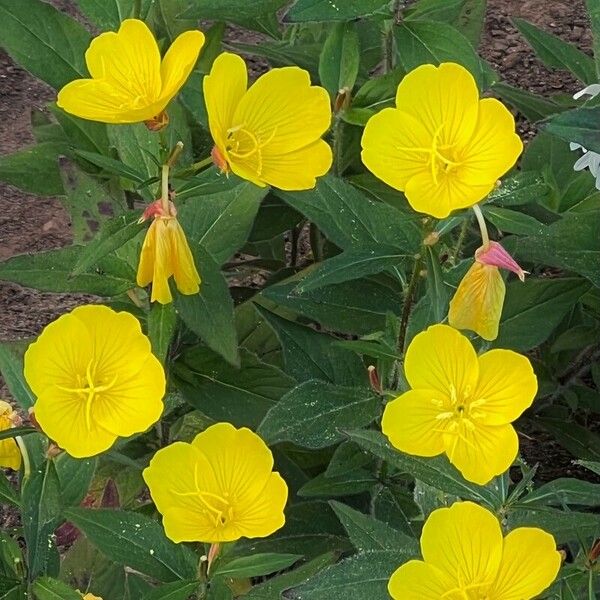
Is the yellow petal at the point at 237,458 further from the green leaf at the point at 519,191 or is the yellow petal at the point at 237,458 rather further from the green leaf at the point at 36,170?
the green leaf at the point at 36,170

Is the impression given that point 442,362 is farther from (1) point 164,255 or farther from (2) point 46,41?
(2) point 46,41

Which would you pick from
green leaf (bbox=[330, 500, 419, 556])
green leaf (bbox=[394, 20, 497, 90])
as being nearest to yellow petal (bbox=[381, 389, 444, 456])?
green leaf (bbox=[330, 500, 419, 556])

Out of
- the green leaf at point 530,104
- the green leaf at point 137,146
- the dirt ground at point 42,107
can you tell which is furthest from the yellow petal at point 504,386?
the dirt ground at point 42,107

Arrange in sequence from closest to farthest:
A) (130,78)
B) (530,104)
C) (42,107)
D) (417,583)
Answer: (417,583), (130,78), (530,104), (42,107)

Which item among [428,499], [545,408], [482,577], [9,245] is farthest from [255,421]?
[9,245]

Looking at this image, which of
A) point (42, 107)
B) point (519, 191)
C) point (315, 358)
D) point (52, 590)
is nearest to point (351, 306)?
point (315, 358)
